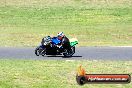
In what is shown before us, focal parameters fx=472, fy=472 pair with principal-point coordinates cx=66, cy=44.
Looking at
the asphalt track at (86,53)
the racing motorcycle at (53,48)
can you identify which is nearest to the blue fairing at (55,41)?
the racing motorcycle at (53,48)

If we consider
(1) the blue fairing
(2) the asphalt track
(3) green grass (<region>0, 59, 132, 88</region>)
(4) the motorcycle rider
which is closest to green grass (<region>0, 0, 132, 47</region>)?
(2) the asphalt track

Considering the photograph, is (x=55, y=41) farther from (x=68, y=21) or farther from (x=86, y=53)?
(x=68, y=21)

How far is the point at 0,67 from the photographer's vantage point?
696 inches

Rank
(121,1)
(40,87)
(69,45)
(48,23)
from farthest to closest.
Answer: (121,1)
(48,23)
(69,45)
(40,87)

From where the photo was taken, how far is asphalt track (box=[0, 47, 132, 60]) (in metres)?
22.0

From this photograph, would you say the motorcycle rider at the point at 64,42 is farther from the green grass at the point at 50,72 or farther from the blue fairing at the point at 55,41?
the green grass at the point at 50,72

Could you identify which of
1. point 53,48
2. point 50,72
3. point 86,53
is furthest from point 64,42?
point 50,72

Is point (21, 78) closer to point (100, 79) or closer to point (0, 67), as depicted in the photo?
point (0, 67)

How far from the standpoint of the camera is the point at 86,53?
77.5ft

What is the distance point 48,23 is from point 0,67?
62.1 ft

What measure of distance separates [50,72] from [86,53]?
22.9ft

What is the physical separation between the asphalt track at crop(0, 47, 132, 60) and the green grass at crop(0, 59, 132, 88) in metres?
1.80

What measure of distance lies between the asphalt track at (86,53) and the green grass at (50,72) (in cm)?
180

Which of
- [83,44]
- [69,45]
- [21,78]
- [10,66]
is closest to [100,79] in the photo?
[21,78]
